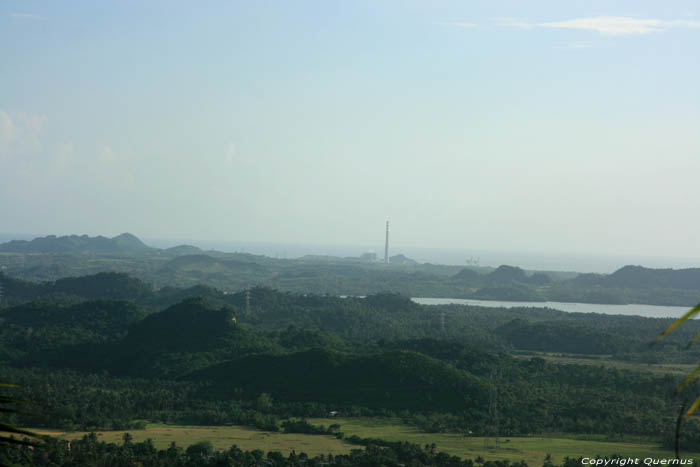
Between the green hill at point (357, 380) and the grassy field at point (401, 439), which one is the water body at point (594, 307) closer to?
the green hill at point (357, 380)

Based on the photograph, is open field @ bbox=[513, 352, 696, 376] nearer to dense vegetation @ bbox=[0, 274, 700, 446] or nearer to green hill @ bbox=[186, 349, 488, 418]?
dense vegetation @ bbox=[0, 274, 700, 446]

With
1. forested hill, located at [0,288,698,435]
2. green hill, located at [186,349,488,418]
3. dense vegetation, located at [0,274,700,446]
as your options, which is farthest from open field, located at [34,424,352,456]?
green hill, located at [186,349,488,418]

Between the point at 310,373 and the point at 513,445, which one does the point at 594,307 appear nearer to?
the point at 310,373

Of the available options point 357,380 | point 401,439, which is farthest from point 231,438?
point 357,380

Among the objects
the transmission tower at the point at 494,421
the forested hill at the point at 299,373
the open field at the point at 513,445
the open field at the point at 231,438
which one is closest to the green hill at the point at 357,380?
the forested hill at the point at 299,373

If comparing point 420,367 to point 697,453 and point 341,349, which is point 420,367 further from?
point 697,453
